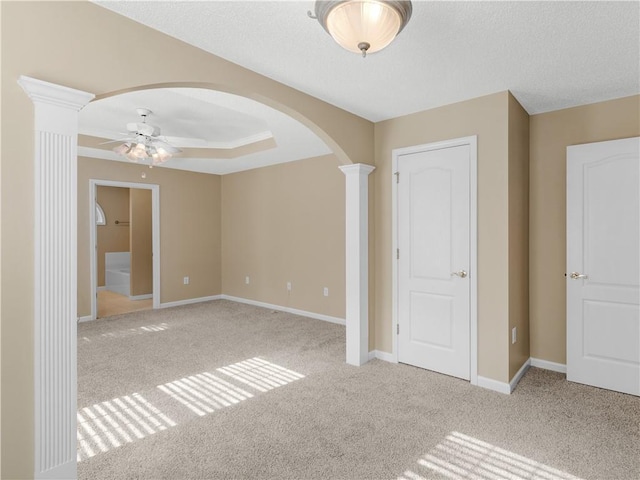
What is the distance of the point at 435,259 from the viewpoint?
11.0ft

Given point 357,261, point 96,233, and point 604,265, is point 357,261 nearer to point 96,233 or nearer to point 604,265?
point 604,265

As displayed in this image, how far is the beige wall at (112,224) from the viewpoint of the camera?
326 inches

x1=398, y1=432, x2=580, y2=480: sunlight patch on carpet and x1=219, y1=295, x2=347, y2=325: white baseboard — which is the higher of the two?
x1=219, y1=295, x2=347, y2=325: white baseboard

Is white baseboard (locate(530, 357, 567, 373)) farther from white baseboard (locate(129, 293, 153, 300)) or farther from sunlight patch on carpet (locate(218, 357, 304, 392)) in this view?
white baseboard (locate(129, 293, 153, 300))

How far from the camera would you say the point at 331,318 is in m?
5.30

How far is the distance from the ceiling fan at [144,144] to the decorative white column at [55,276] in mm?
2324

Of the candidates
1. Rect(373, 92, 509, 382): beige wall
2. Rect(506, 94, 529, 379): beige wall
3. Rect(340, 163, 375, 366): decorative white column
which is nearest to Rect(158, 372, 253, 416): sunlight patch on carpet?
Rect(340, 163, 375, 366): decorative white column

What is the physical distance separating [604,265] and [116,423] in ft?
13.0

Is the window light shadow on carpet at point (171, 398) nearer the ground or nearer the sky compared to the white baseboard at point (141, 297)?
nearer the ground

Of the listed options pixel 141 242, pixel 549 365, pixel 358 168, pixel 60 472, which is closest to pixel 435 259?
pixel 358 168

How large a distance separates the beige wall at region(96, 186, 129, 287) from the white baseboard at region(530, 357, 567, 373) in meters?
8.51

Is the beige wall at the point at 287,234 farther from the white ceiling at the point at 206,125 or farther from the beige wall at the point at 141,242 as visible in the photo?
the beige wall at the point at 141,242

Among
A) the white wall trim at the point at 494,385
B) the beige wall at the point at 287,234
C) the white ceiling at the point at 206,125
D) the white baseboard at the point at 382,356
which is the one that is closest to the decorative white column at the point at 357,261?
the white baseboard at the point at 382,356

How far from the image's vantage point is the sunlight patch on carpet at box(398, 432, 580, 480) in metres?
1.95
